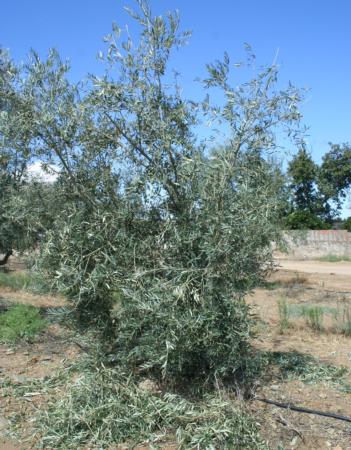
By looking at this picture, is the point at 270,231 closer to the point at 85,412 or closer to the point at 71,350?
the point at 85,412

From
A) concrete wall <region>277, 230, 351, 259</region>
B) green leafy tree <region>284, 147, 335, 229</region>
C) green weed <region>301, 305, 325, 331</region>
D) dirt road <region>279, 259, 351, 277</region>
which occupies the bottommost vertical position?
green weed <region>301, 305, 325, 331</region>

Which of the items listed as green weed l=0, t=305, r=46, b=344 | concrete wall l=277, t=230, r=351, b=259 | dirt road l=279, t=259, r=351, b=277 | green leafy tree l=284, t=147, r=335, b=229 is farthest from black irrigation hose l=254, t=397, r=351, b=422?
green leafy tree l=284, t=147, r=335, b=229

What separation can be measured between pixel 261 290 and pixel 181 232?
1031 cm

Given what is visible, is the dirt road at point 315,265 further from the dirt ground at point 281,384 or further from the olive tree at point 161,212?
the olive tree at point 161,212

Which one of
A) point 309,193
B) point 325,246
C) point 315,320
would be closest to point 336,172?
point 309,193

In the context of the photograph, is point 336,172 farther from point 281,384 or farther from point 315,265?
point 281,384

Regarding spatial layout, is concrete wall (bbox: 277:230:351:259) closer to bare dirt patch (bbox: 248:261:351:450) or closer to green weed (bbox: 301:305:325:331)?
bare dirt patch (bbox: 248:261:351:450)

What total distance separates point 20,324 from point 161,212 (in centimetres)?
428

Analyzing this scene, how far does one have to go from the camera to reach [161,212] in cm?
522

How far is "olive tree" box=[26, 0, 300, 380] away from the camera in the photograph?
470 cm

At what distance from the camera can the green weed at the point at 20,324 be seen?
8234 mm

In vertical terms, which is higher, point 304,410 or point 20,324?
point 20,324

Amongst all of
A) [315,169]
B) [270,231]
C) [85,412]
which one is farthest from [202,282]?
[315,169]

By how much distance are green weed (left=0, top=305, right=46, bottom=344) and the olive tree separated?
3.25 metres
